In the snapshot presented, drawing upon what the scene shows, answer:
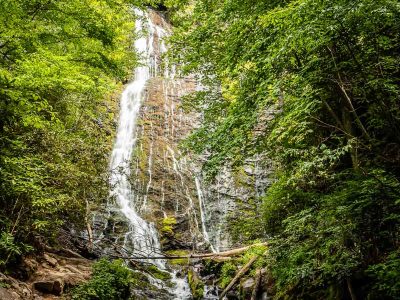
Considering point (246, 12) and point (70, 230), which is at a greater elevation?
point (246, 12)

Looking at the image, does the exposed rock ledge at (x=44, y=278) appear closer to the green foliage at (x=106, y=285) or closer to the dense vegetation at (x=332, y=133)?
the green foliage at (x=106, y=285)

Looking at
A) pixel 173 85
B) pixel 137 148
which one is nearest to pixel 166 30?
pixel 173 85

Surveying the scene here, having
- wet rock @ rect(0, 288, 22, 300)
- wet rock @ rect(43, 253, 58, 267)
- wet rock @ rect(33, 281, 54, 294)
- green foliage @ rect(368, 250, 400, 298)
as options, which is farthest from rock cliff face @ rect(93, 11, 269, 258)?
green foliage @ rect(368, 250, 400, 298)

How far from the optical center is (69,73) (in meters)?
5.93

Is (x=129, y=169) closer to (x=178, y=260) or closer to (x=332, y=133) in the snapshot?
(x=178, y=260)

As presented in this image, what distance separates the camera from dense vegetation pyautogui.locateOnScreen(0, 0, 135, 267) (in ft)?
19.1

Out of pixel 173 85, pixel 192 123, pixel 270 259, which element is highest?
pixel 173 85

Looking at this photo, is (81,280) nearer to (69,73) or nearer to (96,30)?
(69,73)

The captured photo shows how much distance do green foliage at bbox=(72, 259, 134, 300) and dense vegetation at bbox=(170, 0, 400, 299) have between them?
3544mm

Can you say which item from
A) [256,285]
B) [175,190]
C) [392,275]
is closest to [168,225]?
[175,190]

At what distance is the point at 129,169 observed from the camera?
55.5 ft

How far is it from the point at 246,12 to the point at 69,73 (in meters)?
4.03

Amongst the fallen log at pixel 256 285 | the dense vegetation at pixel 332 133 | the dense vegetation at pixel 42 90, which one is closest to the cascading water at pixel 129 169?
the dense vegetation at pixel 42 90

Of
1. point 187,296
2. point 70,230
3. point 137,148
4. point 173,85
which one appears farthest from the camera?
point 173,85
